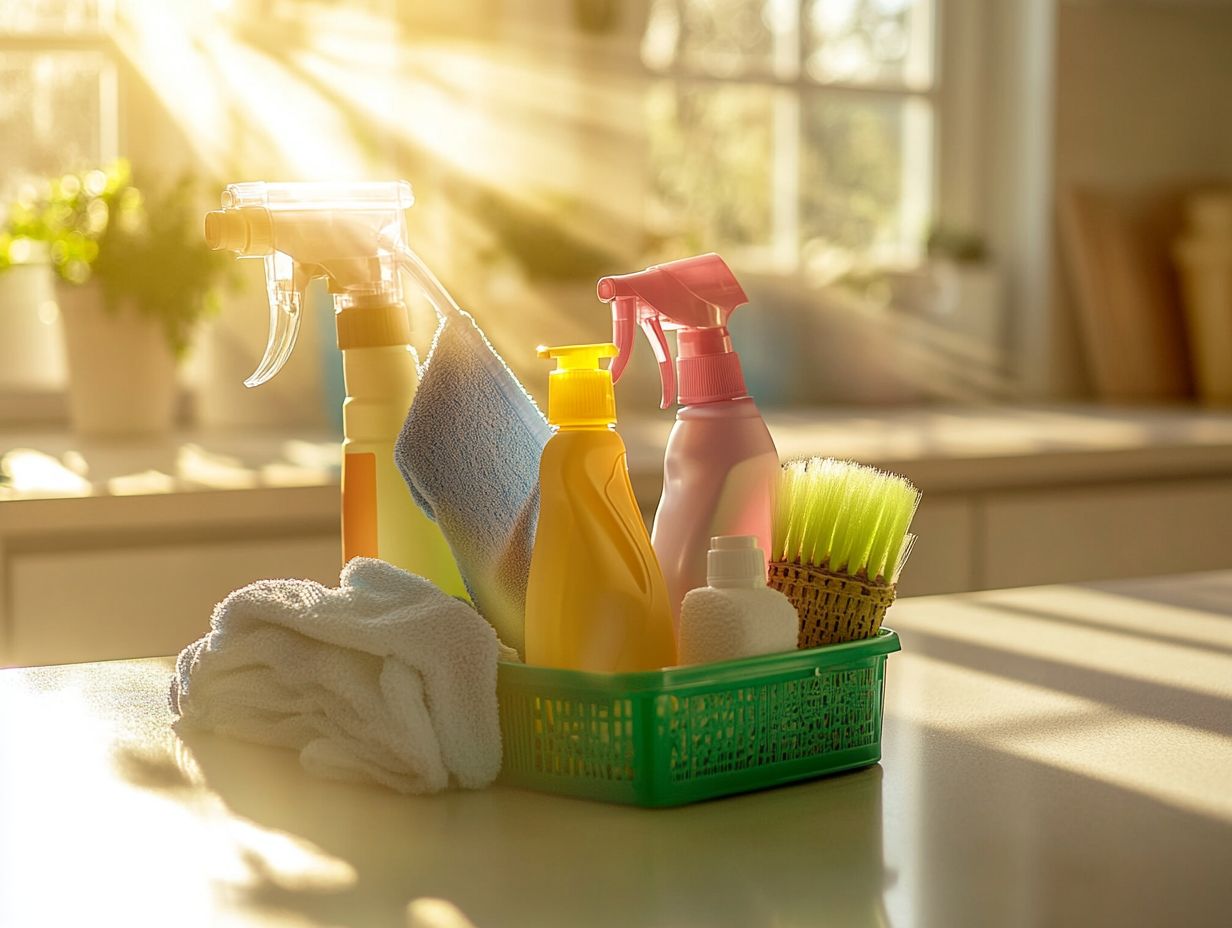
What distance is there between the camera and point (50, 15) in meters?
2.26

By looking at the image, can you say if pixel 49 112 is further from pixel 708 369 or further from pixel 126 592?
pixel 708 369

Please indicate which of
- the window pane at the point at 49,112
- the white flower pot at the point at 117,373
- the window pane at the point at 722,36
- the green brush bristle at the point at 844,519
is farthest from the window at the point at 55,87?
the green brush bristle at the point at 844,519

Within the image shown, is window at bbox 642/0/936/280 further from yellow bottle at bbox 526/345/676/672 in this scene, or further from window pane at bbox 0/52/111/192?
yellow bottle at bbox 526/345/676/672

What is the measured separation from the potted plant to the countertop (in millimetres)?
1291

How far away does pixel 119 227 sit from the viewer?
79.7 inches

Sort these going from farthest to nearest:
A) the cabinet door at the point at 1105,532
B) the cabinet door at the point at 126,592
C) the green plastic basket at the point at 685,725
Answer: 1. the cabinet door at the point at 1105,532
2. the cabinet door at the point at 126,592
3. the green plastic basket at the point at 685,725

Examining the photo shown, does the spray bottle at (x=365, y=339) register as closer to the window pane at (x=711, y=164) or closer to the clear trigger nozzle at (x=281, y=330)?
the clear trigger nozzle at (x=281, y=330)

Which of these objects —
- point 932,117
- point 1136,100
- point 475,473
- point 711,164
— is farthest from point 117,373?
point 1136,100

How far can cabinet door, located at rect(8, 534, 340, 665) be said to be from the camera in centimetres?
148

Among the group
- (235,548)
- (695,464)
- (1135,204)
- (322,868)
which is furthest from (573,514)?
(1135,204)

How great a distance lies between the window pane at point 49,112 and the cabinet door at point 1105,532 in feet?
4.61

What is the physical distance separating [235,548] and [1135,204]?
81.0 inches

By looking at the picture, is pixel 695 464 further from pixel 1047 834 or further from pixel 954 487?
pixel 954 487

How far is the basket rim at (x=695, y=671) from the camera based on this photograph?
1.94 ft
